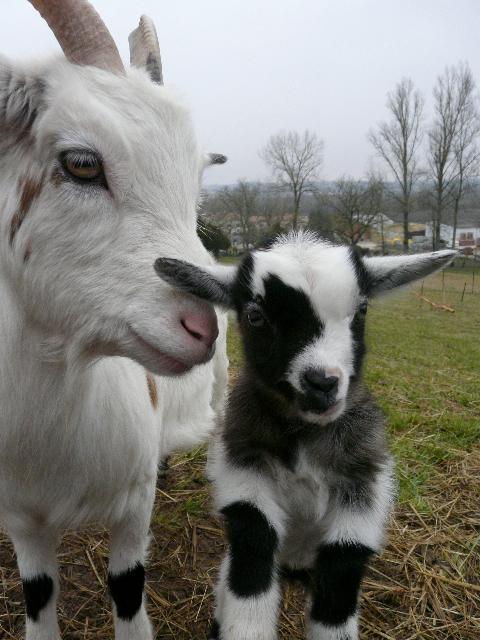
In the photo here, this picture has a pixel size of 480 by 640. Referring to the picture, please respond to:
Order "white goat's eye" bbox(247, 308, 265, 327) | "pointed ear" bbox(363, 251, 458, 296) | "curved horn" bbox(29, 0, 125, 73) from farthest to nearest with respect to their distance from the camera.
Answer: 1. "pointed ear" bbox(363, 251, 458, 296)
2. "white goat's eye" bbox(247, 308, 265, 327)
3. "curved horn" bbox(29, 0, 125, 73)

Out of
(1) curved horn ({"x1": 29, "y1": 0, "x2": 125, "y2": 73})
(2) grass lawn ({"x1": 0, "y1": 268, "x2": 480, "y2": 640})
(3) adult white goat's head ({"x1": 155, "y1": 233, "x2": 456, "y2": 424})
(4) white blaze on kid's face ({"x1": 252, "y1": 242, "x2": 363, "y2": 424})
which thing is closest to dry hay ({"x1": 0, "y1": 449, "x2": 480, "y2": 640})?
(2) grass lawn ({"x1": 0, "y1": 268, "x2": 480, "y2": 640})

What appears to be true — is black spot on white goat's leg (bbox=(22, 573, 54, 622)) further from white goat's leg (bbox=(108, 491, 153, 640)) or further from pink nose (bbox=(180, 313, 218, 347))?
pink nose (bbox=(180, 313, 218, 347))

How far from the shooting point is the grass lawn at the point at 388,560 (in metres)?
2.50

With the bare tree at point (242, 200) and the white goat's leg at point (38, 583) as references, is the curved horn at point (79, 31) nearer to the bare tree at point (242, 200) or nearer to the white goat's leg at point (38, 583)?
the white goat's leg at point (38, 583)

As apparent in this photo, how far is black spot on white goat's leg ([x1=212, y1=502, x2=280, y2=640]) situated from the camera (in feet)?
5.66

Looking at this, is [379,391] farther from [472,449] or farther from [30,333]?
[30,333]

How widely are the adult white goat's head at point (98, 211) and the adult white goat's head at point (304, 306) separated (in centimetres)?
13

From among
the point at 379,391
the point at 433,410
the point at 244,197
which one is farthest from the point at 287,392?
the point at 244,197

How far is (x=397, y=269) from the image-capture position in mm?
2045

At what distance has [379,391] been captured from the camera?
5.80 meters

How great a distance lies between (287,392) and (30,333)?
0.87 m

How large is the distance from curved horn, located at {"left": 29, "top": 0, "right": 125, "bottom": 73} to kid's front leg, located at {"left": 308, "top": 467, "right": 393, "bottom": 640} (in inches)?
68.2

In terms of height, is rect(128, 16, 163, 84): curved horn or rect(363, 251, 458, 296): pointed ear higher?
rect(128, 16, 163, 84): curved horn

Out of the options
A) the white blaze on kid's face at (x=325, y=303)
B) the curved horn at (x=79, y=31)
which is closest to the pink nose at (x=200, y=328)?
the white blaze on kid's face at (x=325, y=303)
